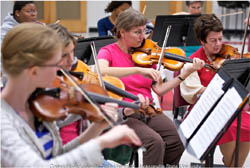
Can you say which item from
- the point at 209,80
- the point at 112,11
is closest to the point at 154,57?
the point at 209,80

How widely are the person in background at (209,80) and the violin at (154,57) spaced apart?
4.2 inches

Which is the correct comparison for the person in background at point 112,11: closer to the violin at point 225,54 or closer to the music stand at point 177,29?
the music stand at point 177,29

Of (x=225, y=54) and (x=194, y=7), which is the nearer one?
(x=225, y=54)

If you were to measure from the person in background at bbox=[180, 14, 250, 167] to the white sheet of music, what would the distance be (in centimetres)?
57

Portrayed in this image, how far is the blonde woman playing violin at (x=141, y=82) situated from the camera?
6.37 feet

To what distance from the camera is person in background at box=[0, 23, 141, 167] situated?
1.05 meters

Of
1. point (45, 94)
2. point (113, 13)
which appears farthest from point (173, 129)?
point (113, 13)

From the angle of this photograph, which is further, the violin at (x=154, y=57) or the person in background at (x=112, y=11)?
the person in background at (x=112, y=11)

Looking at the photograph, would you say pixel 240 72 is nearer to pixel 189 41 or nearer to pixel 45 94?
pixel 45 94

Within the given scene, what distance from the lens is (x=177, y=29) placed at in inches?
131

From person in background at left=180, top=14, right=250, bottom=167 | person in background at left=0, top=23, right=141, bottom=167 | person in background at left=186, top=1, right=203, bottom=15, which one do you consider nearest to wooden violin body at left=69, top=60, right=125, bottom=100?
person in background at left=180, top=14, right=250, bottom=167

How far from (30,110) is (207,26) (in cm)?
139

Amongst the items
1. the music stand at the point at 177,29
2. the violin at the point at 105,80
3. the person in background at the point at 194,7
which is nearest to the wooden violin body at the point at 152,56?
the violin at the point at 105,80

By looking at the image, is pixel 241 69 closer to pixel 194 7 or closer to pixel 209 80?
pixel 209 80
